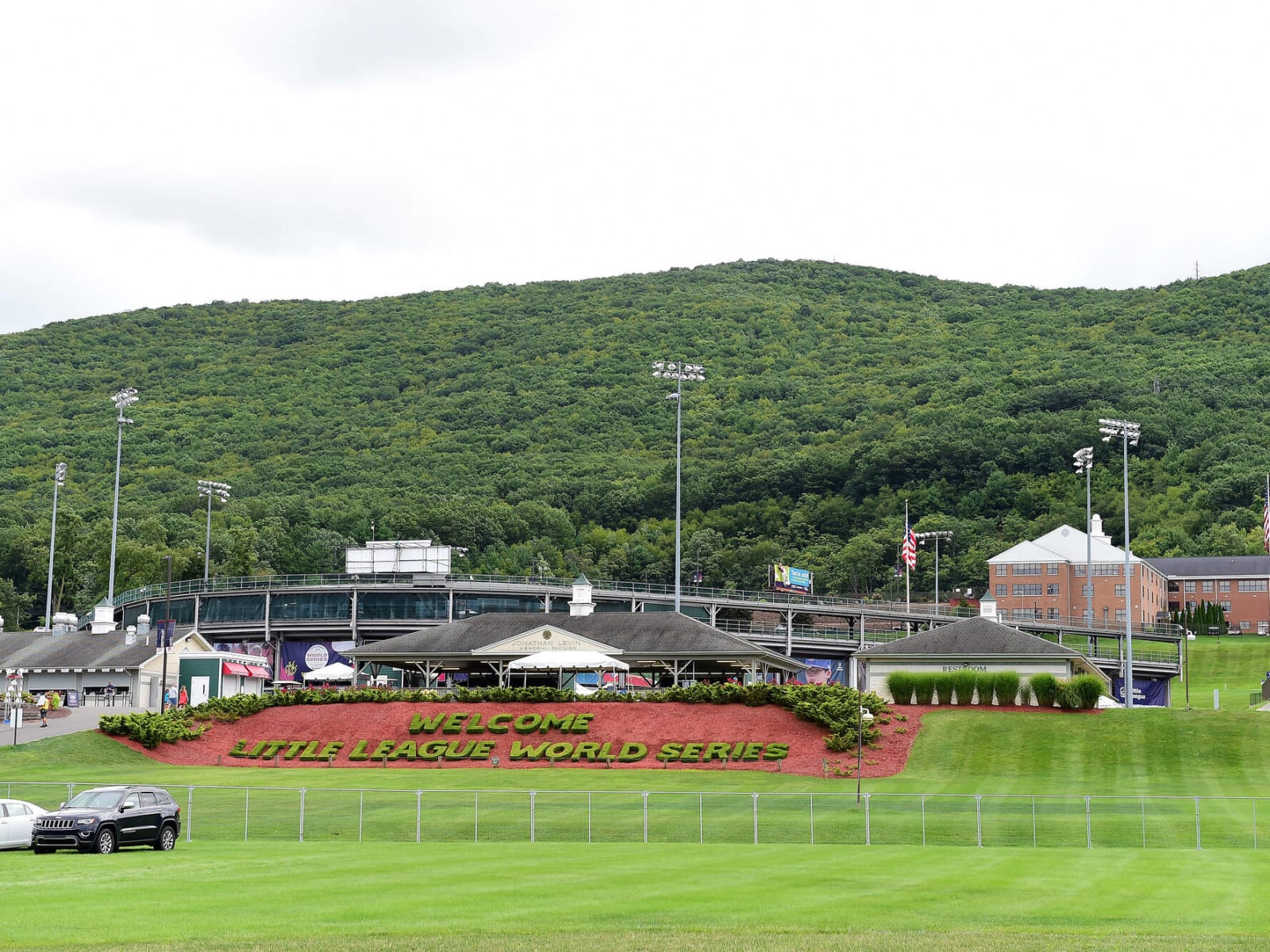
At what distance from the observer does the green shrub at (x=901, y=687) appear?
68125 mm

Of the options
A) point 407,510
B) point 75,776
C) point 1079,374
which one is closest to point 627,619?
point 75,776

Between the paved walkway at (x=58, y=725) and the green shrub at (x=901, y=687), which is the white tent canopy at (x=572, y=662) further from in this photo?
the paved walkway at (x=58, y=725)

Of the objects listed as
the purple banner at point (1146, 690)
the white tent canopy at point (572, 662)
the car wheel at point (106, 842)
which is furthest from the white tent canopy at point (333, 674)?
the purple banner at point (1146, 690)

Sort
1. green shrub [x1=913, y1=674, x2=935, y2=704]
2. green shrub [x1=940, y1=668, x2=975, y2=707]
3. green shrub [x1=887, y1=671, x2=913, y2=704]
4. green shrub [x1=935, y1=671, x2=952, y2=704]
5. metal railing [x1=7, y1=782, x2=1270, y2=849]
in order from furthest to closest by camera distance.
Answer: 1. green shrub [x1=887, y1=671, x2=913, y2=704]
2. green shrub [x1=913, y1=674, x2=935, y2=704]
3. green shrub [x1=935, y1=671, x2=952, y2=704]
4. green shrub [x1=940, y1=668, x2=975, y2=707]
5. metal railing [x1=7, y1=782, x2=1270, y2=849]

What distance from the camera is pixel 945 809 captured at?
44156mm

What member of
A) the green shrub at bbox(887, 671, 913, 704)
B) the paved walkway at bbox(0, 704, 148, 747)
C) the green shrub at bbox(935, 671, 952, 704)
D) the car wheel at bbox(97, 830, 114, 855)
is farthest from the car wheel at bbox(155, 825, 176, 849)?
the green shrub at bbox(935, 671, 952, 704)

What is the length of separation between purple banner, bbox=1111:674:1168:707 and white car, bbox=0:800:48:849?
84217 millimetres

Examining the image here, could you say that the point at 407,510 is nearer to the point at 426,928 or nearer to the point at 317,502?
the point at 317,502

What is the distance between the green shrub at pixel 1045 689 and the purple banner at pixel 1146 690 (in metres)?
40.1

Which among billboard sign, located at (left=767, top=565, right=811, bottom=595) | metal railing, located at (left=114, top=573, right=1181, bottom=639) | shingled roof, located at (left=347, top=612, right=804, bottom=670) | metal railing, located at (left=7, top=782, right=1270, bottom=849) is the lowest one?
metal railing, located at (left=7, top=782, right=1270, bottom=849)

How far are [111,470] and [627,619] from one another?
126m

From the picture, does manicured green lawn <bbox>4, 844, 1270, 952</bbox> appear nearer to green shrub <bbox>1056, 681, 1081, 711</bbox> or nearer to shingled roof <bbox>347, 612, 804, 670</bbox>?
green shrub <bbox>1056, 681, 1081, 711</bbox>

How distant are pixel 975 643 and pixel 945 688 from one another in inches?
177

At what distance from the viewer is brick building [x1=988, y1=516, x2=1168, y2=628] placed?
153 metres
